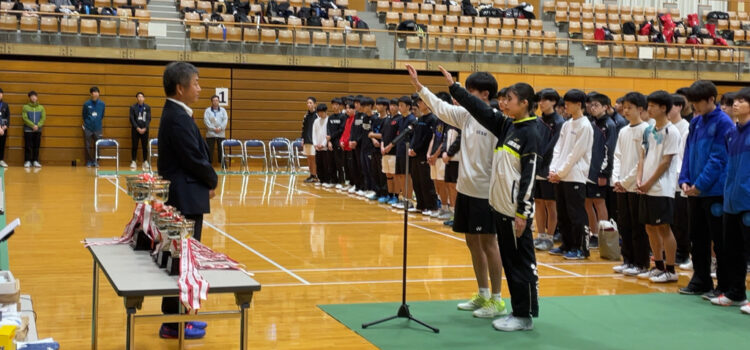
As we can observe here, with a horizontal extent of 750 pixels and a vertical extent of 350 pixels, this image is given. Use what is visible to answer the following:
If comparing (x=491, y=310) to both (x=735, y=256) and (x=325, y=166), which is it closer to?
(x=735, y=256)

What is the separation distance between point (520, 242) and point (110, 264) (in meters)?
2.64

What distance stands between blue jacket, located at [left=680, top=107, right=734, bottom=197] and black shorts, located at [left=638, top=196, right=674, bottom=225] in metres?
0.33

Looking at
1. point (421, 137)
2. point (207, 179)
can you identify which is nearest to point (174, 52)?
point (421, 137)

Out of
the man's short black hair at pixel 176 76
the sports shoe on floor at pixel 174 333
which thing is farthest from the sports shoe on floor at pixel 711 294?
the man's short black hair at pixel 176 76

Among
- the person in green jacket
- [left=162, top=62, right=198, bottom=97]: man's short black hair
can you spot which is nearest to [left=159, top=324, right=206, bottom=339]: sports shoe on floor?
[left=162, top=62, right=198, bottom=97]: man's short black hair

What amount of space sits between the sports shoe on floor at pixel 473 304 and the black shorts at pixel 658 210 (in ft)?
7.02

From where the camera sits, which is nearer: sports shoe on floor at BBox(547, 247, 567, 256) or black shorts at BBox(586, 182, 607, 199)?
sports shoe on floor at BBox(547, 247, 567, 256)

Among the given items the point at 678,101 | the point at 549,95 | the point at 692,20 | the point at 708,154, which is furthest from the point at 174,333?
the point at 692,20

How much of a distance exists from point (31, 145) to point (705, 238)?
57.9ft

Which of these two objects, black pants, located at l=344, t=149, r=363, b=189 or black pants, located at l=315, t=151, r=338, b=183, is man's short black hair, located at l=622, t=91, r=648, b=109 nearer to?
black pants, located at l=344, t=149, r=363, b=189

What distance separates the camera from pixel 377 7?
2569 centimetres

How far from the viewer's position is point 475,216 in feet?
20.2

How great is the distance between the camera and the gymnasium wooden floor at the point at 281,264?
19.2 feet

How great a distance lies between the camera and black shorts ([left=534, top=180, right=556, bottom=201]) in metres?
9.84
